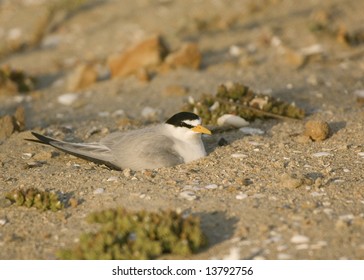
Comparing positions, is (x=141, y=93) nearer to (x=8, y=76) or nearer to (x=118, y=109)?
(x=118, y=109)

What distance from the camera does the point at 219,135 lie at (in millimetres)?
6375

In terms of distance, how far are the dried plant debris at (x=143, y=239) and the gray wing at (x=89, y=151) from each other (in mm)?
1371

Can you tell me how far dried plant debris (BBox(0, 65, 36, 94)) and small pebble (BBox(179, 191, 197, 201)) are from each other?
4413mm

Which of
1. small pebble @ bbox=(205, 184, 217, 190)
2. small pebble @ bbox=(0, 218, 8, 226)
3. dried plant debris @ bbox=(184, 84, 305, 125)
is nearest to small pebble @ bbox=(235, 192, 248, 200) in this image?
small pebble @ bbox=(205, 184, 217, 190)

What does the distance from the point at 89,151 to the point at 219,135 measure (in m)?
1.36

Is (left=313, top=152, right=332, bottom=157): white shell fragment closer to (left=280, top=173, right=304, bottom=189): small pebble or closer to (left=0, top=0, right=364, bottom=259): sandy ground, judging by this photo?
(left=0, top=0, right=364, bottom=259): sandy ground

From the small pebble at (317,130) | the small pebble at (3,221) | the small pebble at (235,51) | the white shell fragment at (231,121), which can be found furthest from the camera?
the small pebble at (235,51)

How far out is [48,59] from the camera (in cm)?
1013

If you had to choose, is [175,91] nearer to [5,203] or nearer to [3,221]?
[5,203]

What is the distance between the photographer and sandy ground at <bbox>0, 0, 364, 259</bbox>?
14.5 feet

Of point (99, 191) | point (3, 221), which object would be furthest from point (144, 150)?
point (3, 221)

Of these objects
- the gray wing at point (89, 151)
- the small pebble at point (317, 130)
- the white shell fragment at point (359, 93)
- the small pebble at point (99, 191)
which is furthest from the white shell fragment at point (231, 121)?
the small pebble at point (99, 191)

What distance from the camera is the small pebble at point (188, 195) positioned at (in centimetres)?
481

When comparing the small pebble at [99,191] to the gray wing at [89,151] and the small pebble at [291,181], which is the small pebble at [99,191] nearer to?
the gray wing at [89,151]
